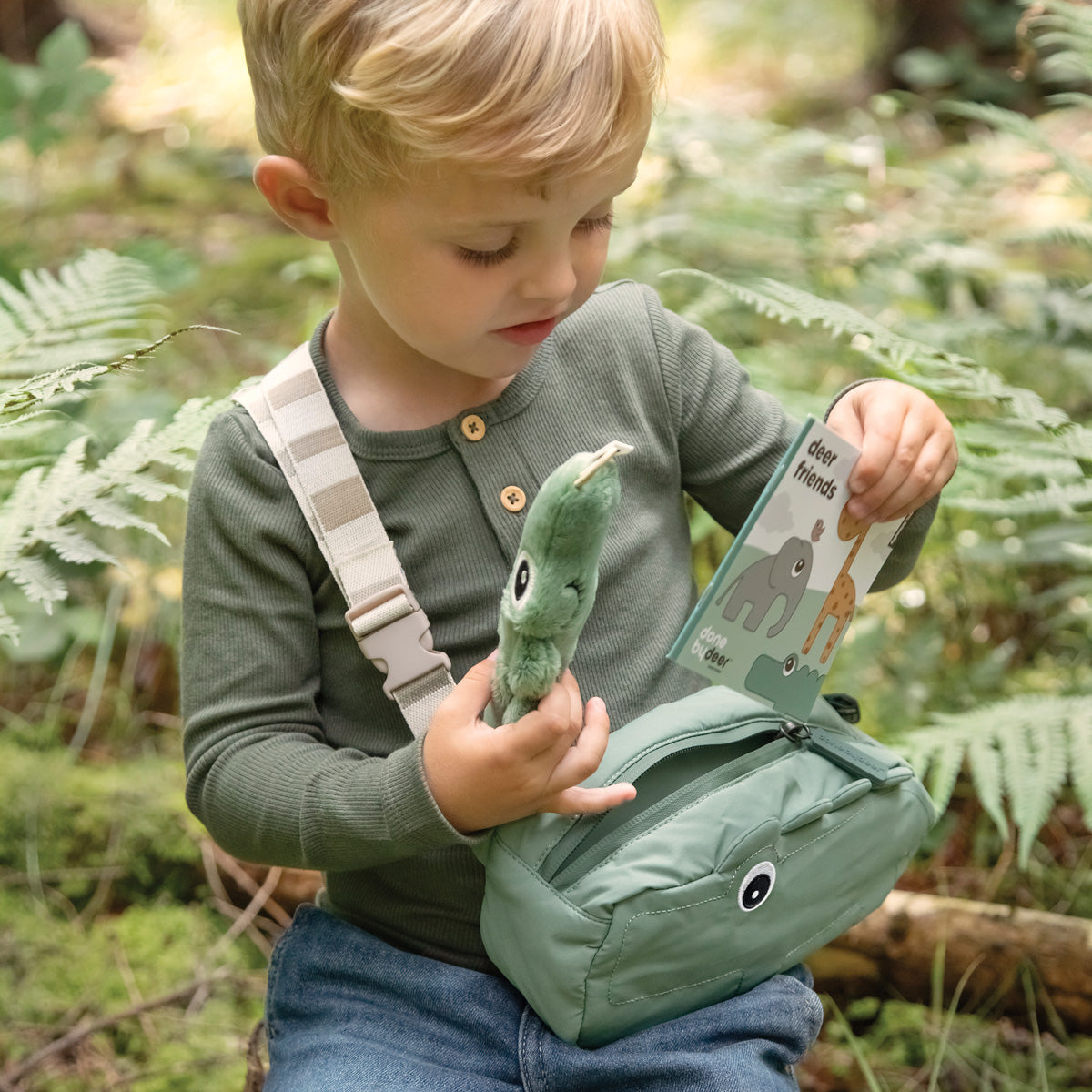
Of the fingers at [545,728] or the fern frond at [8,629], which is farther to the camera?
the fern frond at [8,629]

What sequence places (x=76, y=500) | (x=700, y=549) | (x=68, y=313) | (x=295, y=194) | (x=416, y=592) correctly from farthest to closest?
(x=700, y=549) → (x=68, y=313) → (x=76, y=500) → (x=416, y=592) → (x=295, y=194)

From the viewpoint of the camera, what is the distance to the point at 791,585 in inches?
50.8

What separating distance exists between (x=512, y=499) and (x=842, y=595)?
1.39ft

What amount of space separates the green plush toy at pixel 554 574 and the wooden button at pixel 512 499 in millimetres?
296

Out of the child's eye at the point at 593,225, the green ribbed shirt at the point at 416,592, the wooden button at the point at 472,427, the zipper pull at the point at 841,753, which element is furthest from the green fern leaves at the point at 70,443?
the zipper pull at the point at 841,753

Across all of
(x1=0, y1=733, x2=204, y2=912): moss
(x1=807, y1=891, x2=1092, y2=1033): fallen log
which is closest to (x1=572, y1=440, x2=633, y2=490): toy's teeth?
(x1=807, y1=891, x2=1092, y2=1033): fallen log

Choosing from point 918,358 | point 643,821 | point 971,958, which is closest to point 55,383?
point 643,821

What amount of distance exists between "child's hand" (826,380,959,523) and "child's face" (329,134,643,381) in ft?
1.24

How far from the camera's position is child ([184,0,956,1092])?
47.2 inches

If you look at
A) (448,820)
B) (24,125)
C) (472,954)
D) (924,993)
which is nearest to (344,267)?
(448,820)

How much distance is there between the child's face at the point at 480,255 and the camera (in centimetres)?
122

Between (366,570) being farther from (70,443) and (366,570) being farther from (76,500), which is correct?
(70,443)

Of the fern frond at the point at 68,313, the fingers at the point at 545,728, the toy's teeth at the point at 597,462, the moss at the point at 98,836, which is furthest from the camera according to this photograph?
the moss at the point at 98,836

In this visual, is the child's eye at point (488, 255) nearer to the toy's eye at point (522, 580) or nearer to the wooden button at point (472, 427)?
the wooden button at point (472, 427)
